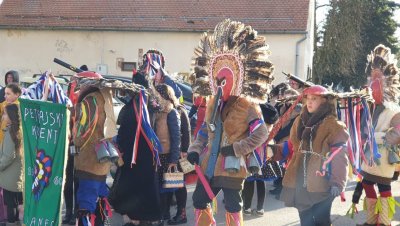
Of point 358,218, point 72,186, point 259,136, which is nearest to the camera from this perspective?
point 259,136


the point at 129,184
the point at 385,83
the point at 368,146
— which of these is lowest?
the point at 129,184

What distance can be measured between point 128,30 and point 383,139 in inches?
784

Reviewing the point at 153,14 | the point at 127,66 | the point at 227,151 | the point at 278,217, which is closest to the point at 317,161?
the point at 227,151

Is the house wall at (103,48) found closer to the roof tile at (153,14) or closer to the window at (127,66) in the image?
the window at (127,66)

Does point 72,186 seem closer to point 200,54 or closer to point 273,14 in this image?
point 200,54

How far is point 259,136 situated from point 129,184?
6.22 ft

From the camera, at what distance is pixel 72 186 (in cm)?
729

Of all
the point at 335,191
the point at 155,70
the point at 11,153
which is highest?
the point at 155,70

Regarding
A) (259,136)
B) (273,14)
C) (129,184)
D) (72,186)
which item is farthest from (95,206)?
(273,14)

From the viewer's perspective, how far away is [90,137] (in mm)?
5922

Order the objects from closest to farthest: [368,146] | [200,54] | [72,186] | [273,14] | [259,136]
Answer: [259,136] < [200,54] < [368,146] < [72,186] < [273,14]

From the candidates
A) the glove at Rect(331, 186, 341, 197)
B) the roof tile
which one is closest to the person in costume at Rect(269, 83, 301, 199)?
the glove at Rect(331, 186, 341, 197)

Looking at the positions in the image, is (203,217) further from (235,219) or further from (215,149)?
(215,149)

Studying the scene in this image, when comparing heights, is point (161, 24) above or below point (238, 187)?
above
